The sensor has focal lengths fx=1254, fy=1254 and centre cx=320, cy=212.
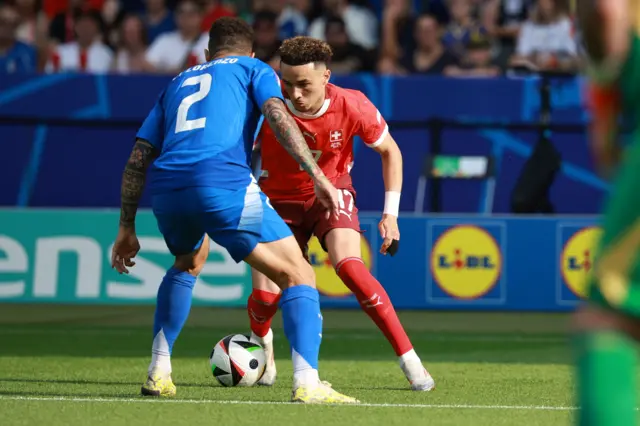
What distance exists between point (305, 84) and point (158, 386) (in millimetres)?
1873

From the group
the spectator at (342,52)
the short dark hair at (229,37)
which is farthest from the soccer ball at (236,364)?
the spectator at (342,52)

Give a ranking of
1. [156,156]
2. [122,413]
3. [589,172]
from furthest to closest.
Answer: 1. [589,172]
2. [156,156]
3. [122,413]

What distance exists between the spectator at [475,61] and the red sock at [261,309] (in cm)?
750

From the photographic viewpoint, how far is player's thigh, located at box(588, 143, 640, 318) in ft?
10.3

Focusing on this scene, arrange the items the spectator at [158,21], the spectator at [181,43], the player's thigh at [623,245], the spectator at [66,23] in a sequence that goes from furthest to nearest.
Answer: the spectator at [66,23], the spectator at [158,21], the spectator at [181,43], the player's thigh at [623,245]

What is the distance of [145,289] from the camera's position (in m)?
11.6

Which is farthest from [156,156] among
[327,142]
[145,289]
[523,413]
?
[145,289]

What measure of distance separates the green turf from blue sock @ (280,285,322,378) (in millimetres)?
239

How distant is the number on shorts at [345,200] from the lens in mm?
7332

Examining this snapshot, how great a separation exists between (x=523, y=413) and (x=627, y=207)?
10.3ft

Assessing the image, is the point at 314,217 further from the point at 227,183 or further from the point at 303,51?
the point at 227,183

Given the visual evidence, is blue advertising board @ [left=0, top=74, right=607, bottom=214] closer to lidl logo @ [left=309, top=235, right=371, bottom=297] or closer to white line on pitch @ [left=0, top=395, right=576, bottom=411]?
lidl logo @ [left=309, top=235, right=371, bottom=297]

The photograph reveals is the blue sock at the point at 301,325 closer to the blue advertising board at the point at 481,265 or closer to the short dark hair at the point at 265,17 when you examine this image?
the blue advertising board at the point at 481,265

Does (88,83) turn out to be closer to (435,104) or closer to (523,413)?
(435,104)
